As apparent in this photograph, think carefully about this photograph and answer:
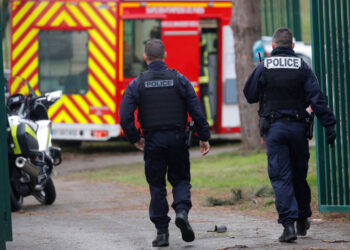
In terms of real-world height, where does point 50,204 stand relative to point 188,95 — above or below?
below

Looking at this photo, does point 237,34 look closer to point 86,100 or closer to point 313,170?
point 86,100

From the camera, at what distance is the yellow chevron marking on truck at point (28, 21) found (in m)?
17.2

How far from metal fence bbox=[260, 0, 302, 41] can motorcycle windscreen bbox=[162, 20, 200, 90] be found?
748cm

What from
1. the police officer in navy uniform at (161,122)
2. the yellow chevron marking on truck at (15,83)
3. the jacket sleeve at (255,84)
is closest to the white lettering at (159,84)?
the police officer in navy uniform at (161,122)

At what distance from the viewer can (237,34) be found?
640 inches

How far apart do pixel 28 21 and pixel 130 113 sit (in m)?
10.6

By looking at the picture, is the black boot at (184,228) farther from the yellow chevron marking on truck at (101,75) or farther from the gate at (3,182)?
the yellow chevron marking on truck at (101,75)

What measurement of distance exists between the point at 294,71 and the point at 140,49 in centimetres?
1041

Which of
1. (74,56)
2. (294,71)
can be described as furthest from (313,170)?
(74,56)

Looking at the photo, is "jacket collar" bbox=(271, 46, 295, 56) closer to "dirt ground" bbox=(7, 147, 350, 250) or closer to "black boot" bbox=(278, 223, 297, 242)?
"black boot" bbox=(278, 223, 297, 242)

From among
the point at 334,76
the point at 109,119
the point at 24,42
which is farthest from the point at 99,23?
the point at 334,76

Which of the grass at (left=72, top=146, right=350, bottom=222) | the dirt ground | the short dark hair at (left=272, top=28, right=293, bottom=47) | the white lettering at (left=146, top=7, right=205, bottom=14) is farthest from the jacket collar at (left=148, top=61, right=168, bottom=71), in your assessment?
the white lettering at (left=146, top=7, right=205, bottom=14)

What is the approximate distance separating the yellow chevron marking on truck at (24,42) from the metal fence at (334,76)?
986 centimetres

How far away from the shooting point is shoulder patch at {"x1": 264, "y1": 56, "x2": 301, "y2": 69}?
7.32m
